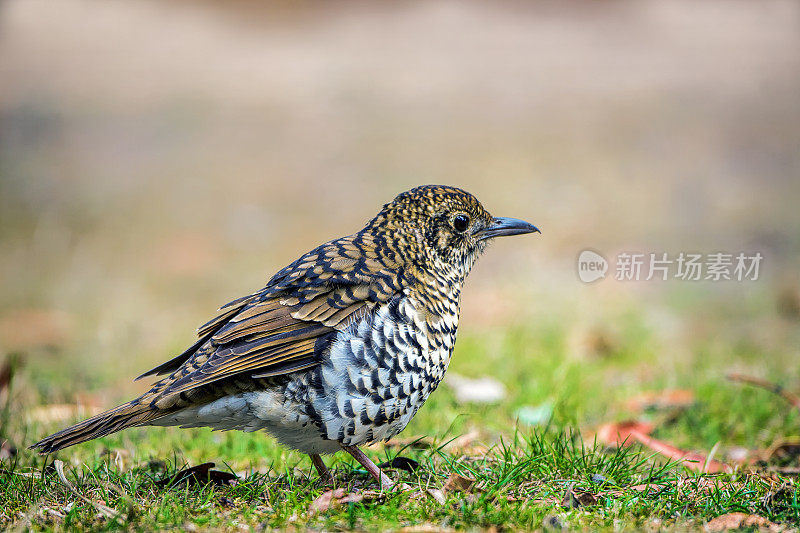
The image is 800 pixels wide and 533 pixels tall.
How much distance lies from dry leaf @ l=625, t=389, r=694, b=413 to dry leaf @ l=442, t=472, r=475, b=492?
240 centimetres

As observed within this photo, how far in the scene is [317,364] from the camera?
3.44 metres

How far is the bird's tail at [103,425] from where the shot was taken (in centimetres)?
329

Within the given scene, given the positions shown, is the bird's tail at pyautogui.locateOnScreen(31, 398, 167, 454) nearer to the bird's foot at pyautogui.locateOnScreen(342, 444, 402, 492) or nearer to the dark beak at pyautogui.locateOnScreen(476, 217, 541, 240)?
the bird's foot at pyautogui.locateOnScreen(342, 444, 402, 492)

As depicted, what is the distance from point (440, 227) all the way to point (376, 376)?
94 centimetres

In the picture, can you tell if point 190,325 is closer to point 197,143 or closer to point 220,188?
point 220,188

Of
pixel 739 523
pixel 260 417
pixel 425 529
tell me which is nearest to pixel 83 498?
pixel 260 417

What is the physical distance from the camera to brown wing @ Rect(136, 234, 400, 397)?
3.40 meters

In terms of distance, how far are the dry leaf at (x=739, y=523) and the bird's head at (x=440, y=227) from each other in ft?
5.24

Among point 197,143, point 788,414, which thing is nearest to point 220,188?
point 197,143

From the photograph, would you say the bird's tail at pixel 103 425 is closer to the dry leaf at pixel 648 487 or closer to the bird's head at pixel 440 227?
the bird's head at pixel 440 227

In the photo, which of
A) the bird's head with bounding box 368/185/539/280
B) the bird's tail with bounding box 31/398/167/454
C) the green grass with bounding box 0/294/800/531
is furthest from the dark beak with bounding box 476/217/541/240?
the bird's tail with bounding box 31/398/167/454

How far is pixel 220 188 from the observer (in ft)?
41.0

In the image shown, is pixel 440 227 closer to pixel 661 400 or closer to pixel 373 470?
pixel 373 470

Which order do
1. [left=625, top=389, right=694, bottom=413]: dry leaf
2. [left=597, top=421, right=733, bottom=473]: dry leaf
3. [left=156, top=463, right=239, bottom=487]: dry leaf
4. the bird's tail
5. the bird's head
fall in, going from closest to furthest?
the bird's tail
[left=156, top=463, right=239, bottom=487]: dry leaf
the bird's head
[left=597, top=421, right=733, bottom=473]: dry leaf
[left=625, top=389, right=694, bottom=413]: dry leaf
